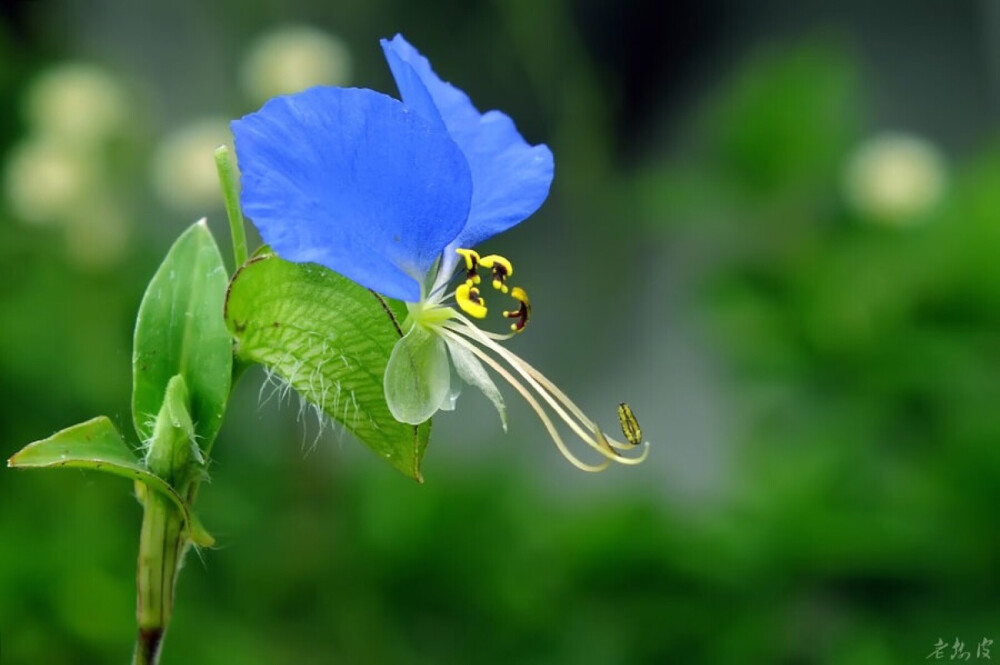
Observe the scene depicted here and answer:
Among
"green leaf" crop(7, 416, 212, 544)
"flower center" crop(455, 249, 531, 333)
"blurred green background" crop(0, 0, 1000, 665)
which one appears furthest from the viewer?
"blurred green background" crop(0, 0, 1000, 665)

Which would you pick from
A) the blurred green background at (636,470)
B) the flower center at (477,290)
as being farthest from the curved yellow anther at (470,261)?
the blurred green background at (636,470)

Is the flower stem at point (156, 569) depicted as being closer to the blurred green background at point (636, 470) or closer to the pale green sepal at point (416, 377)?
the pale green sepal at point (416, 377)

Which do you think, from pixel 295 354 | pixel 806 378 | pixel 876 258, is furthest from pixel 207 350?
pixel 876 258

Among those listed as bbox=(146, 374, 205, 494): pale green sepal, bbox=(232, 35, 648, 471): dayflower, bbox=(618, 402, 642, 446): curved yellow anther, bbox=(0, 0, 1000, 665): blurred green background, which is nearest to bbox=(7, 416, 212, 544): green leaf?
bbox=(146, 374, 205, 494): pale green sepal

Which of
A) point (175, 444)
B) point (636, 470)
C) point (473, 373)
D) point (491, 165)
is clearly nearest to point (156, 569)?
point (175, 444)

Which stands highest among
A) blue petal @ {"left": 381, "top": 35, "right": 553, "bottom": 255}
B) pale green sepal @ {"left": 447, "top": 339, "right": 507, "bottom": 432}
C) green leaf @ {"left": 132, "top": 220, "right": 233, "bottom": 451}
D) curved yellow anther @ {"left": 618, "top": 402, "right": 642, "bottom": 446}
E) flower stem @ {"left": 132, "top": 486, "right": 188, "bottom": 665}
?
blue petal @ {"left": 381, "top": 35, "right": 553, "bottom": 255}

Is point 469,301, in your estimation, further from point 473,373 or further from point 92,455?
point 92,455

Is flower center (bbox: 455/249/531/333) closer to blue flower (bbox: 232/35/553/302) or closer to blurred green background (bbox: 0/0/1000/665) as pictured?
blue flower (bbox: 232/35/553/302)
